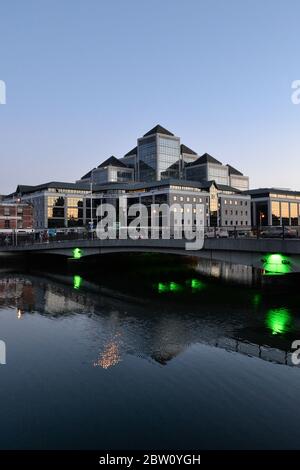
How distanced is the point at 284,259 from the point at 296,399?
17.4m

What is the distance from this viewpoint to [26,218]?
12219 cm

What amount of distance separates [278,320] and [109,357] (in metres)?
13.7

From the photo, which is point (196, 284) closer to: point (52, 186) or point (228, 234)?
point (228, 234)

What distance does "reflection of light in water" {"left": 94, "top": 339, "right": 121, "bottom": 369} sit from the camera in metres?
19.8

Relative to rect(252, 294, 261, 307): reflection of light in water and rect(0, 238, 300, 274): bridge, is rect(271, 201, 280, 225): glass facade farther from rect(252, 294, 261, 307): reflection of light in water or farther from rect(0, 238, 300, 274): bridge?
rect(252, 294, 261, 307): reflection of light in water

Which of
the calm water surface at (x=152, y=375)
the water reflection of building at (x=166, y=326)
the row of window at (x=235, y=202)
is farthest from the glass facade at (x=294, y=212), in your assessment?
the water reflection of building at (x=166, y=326)

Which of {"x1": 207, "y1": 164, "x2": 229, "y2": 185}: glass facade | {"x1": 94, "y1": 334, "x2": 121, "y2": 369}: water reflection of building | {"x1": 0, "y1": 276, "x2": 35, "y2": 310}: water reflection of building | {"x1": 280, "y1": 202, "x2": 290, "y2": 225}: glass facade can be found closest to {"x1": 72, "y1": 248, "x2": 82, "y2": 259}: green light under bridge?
{"x1": 0, "y1": 276, "x2": 35, "y2": 310}: water reflection of building

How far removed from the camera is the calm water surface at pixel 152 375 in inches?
515

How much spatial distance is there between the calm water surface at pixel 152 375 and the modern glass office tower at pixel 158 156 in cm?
14989

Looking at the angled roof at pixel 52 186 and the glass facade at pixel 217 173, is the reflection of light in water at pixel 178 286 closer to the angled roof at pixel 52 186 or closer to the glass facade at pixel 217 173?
the angled roof at pixel 52 186

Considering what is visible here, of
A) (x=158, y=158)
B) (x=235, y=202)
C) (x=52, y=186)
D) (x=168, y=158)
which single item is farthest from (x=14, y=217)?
(x=235, y=202)
